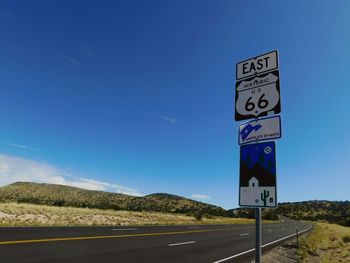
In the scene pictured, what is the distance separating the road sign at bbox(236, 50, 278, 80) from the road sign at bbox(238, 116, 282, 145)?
2.51ft

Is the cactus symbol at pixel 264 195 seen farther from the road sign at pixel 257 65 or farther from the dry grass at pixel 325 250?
the dry grass at pixel 325 250

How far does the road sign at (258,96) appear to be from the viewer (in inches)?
173

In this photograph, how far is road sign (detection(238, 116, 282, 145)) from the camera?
13.8ft

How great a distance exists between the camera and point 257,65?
15.6 ft

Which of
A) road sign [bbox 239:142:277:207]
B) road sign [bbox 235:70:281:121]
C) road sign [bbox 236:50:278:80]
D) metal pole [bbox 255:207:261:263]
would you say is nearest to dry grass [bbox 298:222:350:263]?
metal pole [bbox 255:207:261:263]

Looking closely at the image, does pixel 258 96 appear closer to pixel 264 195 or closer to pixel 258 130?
pixel 258 130

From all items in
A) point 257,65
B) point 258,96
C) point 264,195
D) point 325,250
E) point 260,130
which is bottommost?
point 325,250

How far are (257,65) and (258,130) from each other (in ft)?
3.33

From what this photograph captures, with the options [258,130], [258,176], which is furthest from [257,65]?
[258,176]

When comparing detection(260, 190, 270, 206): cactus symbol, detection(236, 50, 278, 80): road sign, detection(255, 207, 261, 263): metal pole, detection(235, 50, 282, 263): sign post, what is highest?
detection(236, 50, 278, 80): road sign

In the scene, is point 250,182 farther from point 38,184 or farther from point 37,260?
point 38,184

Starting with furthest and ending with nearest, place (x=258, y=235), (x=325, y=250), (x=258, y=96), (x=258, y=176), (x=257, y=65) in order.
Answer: (x=325, y=250)
(x=257, y=65)
(x=258, y=96)
(x=258, y=176)
(x=258, y=235)

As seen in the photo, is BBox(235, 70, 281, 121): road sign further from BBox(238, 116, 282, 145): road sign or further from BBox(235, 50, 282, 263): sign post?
BBox(238, 116, 282, 145): road sign

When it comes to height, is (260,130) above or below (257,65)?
below
